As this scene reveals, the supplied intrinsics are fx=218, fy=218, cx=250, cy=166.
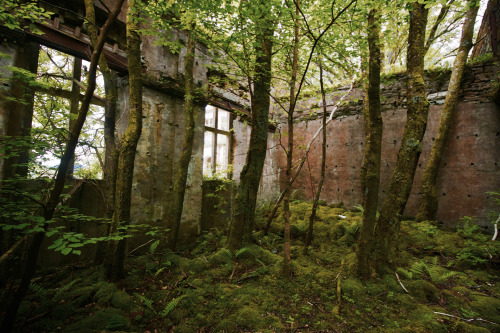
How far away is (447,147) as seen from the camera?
715 centimetres

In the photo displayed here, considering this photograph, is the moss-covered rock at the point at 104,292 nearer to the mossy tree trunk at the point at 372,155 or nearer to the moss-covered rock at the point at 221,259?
the moss-covered rock at the point at 221,259

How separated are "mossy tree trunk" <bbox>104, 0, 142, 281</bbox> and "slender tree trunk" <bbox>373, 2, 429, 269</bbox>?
4994 millimetres

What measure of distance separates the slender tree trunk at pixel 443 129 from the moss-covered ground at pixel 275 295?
1.35 m

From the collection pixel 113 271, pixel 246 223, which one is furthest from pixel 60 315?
pixel 246 223

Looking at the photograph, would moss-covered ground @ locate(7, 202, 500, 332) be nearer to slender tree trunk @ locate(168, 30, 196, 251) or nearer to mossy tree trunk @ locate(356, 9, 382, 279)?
mossy tree trunk @ locate(356, 9, 382, 279)

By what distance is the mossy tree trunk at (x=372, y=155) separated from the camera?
13.1ft

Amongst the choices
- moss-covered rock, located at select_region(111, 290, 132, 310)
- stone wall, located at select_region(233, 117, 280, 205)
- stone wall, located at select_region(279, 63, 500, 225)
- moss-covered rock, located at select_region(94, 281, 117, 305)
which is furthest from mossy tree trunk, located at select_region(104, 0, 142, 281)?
stone wall, located at select_region(233, 117, 280, 205)

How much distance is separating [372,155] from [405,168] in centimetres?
97

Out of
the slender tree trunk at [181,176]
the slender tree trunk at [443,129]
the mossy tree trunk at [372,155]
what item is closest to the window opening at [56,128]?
the slender tree trunk at [181,176]

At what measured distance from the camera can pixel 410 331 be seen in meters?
3.08

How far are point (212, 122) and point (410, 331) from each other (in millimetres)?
8665

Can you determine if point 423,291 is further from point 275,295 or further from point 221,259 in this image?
point 221,259

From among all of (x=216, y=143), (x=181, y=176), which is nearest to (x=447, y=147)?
(x=216, y=143)

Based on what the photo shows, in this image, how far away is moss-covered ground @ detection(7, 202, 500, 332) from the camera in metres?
3.12
